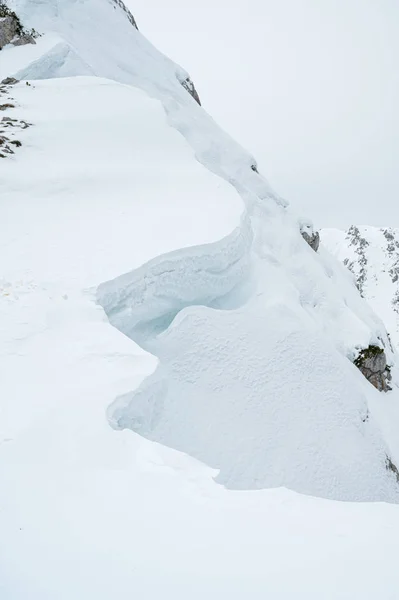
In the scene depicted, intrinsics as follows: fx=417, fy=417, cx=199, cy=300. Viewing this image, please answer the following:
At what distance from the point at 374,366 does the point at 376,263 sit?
301ft

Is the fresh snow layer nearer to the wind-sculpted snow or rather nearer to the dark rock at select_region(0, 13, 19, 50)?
the wind-sculpted snow

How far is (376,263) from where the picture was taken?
322 feet

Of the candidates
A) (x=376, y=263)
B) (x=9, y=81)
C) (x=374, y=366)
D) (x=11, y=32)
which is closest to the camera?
(x=374, y=366)

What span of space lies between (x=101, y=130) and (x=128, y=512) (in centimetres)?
1296

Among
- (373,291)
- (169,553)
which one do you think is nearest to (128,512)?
(169,553)

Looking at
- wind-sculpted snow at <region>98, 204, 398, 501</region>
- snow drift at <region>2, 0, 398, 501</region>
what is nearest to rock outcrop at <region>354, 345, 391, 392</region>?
snow drift at <region>2, 0, 398, 501</region>

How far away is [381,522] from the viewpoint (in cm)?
330

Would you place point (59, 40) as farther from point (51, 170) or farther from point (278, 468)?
point (278, 468)

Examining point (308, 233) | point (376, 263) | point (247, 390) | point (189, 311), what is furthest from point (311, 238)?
point (376, 263)

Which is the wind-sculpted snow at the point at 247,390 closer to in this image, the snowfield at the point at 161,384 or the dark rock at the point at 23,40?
the snowfield at the point at 161,384

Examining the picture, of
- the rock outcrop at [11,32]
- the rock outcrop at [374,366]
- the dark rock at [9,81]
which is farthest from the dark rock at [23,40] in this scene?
the rock outcrop at [374,366]

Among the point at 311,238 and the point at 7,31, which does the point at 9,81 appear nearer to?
the point at 7,31

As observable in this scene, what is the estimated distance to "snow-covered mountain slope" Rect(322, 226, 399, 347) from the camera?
82.2m

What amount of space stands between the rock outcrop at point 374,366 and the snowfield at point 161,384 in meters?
0.49
